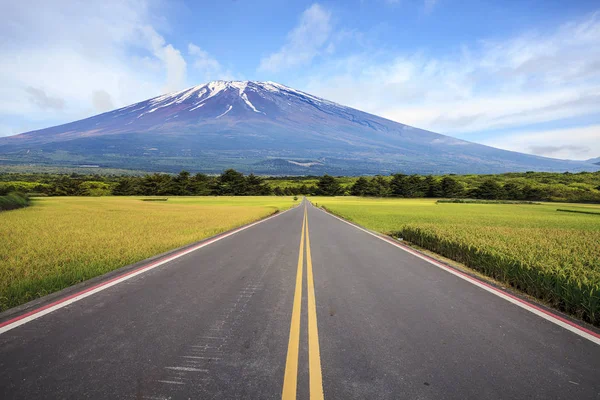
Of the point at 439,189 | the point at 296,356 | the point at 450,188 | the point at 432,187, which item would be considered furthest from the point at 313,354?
the point at 432,187

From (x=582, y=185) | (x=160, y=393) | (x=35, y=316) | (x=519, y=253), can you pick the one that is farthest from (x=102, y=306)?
(x=582, y=185)

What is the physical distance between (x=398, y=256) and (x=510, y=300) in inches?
143

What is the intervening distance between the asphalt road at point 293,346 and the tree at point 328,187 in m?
101

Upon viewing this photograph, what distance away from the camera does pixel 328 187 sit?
348ft

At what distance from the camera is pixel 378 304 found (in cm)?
458

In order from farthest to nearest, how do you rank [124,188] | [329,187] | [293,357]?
1. [329,187]
2. [124,188]
3. [293,357]

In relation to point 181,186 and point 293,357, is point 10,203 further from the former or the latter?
point 181,186

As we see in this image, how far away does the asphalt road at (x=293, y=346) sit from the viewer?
2.52 m

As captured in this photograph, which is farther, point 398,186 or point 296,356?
point 398,186

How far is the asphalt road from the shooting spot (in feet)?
8.27

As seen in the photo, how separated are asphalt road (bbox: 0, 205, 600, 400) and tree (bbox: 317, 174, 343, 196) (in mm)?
100539

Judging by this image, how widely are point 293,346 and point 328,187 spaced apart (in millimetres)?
103646

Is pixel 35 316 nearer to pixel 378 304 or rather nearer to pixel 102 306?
pixel 102 306

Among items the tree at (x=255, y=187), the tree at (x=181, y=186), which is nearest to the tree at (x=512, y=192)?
the tree at (x=255, y=187)
